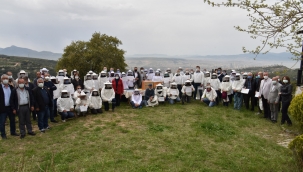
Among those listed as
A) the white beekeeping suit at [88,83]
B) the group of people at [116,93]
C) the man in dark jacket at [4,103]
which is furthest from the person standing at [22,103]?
the white beekeeping suit at [88,83]

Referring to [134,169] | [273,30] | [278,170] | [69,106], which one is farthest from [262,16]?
[69,106]

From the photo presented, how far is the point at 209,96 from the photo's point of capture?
13.6 meters

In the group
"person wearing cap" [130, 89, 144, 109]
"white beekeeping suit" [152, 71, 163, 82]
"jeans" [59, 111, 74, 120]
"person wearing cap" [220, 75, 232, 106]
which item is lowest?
"jeans" [59, 111, 74, 120]

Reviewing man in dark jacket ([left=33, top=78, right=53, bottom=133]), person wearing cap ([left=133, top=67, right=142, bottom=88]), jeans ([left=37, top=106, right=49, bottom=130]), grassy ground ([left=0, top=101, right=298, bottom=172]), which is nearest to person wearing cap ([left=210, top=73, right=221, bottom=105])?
grassy ground ([left=0, top=101, right=298, bottom=172])

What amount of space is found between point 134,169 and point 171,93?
8582 mm

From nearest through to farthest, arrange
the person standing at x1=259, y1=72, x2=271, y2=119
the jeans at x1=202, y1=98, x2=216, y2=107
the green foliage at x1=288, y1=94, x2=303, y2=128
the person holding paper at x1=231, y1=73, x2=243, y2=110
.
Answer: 1. the green foliage at x1=288, y1=94, x2=303, y2=128
2. the person standing at x1=259, y1=72, x2=271, y2=119
3. the person holding paper at x1=231, y1=73, x2=243, y2=110
4. the jeans at x1=202, y1=98, x2=216, y2=107

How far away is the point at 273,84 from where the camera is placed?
10.4 m

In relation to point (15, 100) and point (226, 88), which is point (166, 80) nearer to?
point (226, 88)

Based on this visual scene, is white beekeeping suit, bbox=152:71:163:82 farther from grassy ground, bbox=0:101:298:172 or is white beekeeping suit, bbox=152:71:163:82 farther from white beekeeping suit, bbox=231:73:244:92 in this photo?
grassy ground, bbox=0:101:298:172

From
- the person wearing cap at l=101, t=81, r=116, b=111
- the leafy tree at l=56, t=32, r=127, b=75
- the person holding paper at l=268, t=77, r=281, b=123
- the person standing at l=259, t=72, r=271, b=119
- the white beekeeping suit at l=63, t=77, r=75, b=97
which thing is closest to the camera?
the person holding paper at l=268, t=77, r=281, b=123

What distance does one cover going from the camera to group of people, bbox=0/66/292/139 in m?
8.38

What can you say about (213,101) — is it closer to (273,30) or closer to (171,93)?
(171,93)

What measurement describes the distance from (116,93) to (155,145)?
6605 millimetres

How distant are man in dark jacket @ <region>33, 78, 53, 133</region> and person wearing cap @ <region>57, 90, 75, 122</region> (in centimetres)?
106
